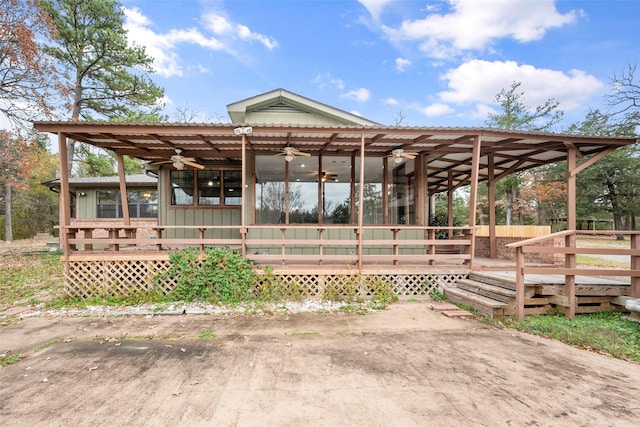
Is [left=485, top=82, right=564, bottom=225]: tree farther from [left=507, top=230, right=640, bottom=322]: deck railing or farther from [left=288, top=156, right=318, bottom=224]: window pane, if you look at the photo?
[left=288, top=156, right=318, bottom=224]: window pane

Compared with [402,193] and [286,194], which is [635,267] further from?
[286,194]

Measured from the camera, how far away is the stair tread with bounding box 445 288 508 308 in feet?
15.0

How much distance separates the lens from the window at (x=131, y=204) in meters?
12.6

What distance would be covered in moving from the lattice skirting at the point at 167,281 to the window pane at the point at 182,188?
3443 mm

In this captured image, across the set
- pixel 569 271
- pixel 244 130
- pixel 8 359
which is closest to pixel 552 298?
pixel 569 271

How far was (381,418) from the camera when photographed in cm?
223

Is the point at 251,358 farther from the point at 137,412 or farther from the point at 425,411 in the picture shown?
the point at 425,411

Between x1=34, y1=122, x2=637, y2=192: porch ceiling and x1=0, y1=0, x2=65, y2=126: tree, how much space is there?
27.6ft

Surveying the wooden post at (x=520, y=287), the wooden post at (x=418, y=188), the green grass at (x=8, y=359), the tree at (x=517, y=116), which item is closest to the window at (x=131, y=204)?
the green grass at (x=8, y=359)

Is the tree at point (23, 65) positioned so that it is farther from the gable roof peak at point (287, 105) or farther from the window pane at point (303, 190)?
the window pane at point (303, 190)

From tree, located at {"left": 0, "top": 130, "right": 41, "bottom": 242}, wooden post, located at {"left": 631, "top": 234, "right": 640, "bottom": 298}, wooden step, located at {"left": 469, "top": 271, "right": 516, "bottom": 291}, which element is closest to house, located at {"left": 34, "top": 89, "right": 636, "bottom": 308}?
wooden step, located at {"left": 469, "top": 271, "right": 516, "bottom": 291}

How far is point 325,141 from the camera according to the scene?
6645mm

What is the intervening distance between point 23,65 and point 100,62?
14.6ft

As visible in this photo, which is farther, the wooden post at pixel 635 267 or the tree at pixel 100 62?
the tree at pixel 100 62
